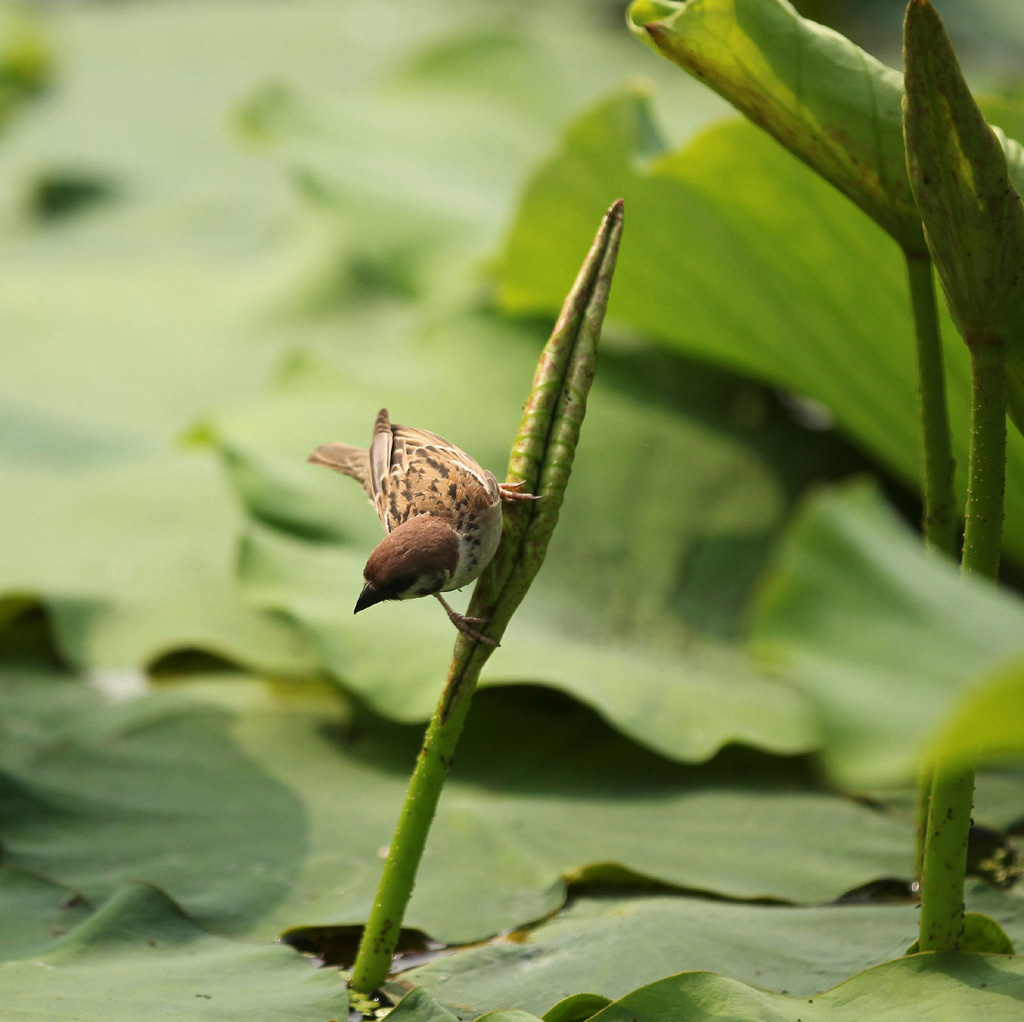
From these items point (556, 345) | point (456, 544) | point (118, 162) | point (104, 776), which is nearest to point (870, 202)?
point (556, 345)

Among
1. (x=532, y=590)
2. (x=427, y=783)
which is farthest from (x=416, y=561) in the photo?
(x=532, y=590)

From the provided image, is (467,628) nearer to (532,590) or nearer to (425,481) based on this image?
(425,481)

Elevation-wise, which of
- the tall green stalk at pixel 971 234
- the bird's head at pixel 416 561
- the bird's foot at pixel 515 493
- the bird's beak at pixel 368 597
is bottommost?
the bird's beak at pixel 368 597

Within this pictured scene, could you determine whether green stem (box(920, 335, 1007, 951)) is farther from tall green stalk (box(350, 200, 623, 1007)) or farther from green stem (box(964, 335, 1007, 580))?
tall green stalk (box(350, 200, 623, 1007))

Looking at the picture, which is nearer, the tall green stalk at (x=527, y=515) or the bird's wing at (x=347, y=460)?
the tall green stalk at (x=527, y=515)

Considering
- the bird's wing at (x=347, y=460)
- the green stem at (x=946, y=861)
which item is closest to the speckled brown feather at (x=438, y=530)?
the bird's wing at (x=347, y=460)

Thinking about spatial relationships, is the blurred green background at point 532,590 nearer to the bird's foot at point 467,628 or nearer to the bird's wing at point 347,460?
the bird's foot at point 467,628
